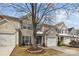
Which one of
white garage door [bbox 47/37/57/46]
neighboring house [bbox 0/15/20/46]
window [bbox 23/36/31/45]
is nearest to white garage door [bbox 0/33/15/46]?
neighboring house [bbox 0/15/20/46]

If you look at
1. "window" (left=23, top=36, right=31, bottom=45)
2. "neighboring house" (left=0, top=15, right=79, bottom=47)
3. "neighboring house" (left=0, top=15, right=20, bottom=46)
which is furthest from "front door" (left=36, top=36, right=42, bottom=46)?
"neighboring house" (left=0, top=15, right=20, bottom=46)

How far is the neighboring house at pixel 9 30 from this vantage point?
264cm

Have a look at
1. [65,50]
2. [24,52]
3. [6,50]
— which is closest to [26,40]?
[24,52]

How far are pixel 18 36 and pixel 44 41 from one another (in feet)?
1.09

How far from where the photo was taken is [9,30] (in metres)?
2.65

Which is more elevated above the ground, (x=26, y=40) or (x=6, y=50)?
(x=26, y=40)

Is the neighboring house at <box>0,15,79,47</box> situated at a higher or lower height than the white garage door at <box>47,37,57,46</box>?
higher

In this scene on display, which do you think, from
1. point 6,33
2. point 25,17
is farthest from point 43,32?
point 6,33

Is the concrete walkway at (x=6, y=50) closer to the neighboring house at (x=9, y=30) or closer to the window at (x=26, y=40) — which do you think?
the neighboring house at (x=9, y=30)

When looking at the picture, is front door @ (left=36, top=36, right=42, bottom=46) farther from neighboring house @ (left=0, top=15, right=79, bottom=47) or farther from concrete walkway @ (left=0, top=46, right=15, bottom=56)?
concrete walkway @ (left=0, top=46, right=15, bottom=56)

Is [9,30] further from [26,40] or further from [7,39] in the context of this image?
[26,40]

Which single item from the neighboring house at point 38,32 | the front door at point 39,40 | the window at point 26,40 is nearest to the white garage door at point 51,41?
the neighboring house at point 38,32

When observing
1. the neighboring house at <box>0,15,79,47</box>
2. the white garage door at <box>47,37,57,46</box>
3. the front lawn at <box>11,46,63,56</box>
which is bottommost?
the front lawn at <box>11,46,63,56</box>

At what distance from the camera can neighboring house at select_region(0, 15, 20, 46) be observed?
2.64 metres
